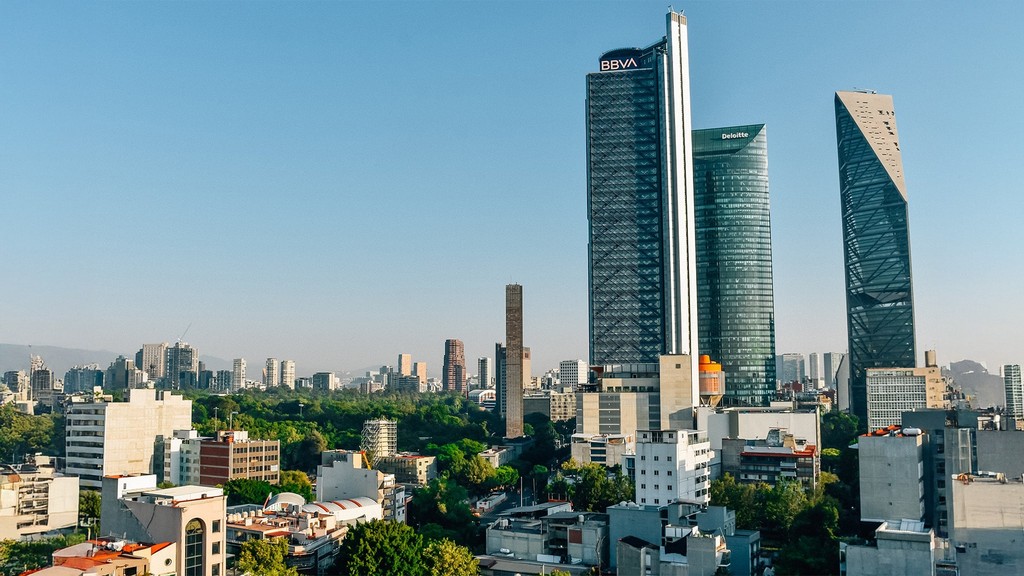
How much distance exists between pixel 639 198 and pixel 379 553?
99.9 meters

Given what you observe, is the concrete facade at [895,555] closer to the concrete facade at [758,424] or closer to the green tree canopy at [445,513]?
the green tree canopy at [445,513]

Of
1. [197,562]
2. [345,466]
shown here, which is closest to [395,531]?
[197,562]

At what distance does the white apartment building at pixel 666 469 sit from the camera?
251ft

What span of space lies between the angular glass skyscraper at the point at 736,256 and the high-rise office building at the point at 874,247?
20703mm

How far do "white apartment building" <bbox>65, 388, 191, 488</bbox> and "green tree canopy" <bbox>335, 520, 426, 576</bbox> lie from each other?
2139 inches

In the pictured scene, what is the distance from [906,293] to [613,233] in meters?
63.5

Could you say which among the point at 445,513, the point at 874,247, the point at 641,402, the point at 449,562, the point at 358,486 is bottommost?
the point at 445,513

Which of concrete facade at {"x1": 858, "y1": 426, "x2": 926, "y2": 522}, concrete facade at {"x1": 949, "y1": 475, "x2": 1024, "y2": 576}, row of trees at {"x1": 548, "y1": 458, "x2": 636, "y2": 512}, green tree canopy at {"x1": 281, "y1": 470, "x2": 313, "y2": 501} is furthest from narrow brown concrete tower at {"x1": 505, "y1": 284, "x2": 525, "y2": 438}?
concrete facade at {"x1": 949, "y1": 475, "x2": 1024, "y2": 576}

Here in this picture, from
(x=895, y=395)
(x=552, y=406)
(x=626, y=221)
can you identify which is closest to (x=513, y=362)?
(x=626, y=221)

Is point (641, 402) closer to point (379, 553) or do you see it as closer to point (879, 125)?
point (379, 553)

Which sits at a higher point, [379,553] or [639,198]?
[639,198]

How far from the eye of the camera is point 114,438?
329 ft

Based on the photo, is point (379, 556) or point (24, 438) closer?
point (379, 556)

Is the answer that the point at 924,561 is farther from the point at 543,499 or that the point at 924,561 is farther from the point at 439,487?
the point at 543,499
